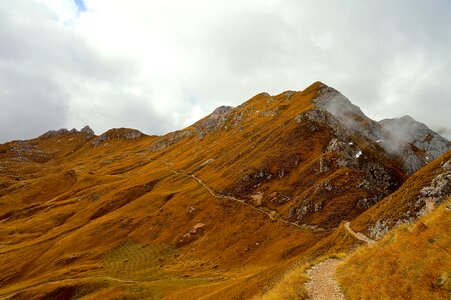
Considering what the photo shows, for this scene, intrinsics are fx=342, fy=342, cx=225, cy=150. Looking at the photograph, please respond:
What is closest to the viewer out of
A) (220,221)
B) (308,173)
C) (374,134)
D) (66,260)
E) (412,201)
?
(412,201)

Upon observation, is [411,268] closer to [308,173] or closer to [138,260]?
[308,173]

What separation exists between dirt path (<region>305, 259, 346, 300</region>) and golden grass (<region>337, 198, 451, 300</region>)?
2.58ft

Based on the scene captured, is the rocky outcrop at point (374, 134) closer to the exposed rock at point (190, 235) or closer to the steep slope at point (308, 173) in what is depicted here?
the steep slope at point (308, 173)

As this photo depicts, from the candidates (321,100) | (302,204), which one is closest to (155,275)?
(302,204)

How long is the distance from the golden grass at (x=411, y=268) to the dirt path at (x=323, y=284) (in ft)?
2.58

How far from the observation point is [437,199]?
48.5 meters

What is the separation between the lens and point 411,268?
65.8 feet

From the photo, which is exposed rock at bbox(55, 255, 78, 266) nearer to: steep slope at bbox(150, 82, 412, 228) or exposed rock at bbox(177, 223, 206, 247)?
exposed rock at bbox(177, 223, 206, 247)

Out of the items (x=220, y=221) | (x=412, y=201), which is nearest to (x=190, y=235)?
(x=220, y=221)

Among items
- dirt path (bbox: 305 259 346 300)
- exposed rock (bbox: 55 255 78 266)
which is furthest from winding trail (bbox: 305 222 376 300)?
exposed rock (bbox: 55 255 78 266)

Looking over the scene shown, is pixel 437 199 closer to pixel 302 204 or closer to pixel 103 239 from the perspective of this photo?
pixel 302 204

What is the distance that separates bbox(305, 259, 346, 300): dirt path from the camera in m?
25.7

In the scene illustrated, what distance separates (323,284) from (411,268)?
9.80 m

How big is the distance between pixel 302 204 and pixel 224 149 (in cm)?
9447
